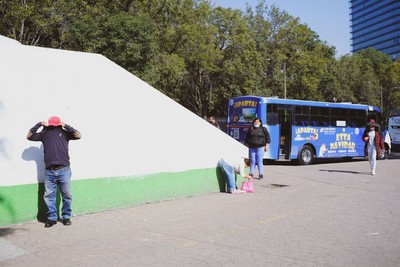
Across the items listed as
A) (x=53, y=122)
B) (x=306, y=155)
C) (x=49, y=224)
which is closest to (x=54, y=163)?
(x=53, y=122)

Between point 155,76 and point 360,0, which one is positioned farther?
point 360,0

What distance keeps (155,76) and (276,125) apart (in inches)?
314

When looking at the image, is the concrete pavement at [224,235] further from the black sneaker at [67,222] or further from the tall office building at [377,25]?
the tall office building at [377,25]

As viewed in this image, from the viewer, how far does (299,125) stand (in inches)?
691

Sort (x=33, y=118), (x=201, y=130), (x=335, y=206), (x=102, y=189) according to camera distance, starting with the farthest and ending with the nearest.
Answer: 1. (x=201, y=130)
2. (x=335, y=206)
3. (x=102, y=189)
4. (x=33, y=118)

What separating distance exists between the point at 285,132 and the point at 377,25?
14681cm

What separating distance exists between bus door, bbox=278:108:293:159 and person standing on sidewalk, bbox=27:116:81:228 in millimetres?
12183

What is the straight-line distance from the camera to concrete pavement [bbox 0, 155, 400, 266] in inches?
191

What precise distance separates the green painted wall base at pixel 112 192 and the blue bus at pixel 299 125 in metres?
7.90

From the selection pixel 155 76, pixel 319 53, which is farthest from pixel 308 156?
pixel 319 53

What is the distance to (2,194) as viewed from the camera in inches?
240

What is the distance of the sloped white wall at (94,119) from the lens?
659cm

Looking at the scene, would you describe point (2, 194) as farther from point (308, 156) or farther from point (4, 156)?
point (308, 156)

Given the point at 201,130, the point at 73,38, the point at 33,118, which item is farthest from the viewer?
the point at 73,38
